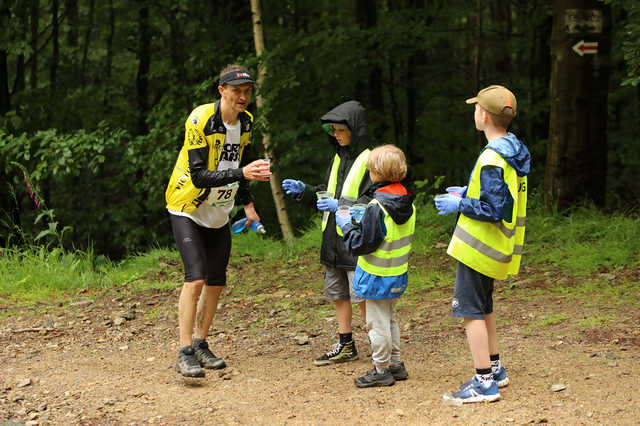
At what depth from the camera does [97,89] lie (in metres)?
14.7

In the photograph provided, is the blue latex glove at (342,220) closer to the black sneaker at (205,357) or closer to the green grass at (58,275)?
the black sneaker at (205,357)

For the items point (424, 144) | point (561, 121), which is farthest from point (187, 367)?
point (424, 144)

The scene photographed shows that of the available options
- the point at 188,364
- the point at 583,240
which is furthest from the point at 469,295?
the point at 583,240

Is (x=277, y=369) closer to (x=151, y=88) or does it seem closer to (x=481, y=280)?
(x=481, y=280)

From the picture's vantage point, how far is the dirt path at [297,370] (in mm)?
4141

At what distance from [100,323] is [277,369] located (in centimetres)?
270

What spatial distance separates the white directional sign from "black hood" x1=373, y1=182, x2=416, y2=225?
5905 millimetres

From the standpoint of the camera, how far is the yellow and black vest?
4.98 meters

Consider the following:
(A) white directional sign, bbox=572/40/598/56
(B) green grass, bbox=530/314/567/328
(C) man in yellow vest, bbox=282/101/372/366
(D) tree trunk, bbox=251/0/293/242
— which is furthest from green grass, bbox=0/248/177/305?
(A) white directional sign, bbox=572/40/598/56

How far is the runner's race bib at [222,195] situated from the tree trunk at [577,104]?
5.54 meters

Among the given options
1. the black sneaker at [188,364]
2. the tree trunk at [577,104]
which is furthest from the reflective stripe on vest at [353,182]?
the tree trunk at [577,104]

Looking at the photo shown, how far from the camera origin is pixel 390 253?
438cm

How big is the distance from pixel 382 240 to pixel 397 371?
1009 millimetres

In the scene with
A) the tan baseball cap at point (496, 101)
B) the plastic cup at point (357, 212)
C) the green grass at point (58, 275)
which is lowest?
the green grass at point (58, 275)
